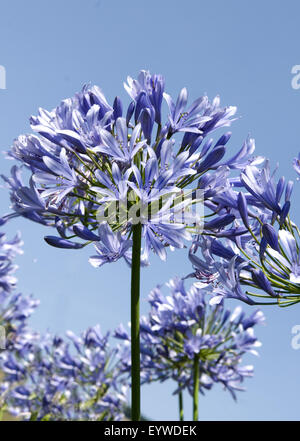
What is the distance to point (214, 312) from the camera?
241 inches

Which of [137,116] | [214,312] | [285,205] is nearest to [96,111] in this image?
[137,116]

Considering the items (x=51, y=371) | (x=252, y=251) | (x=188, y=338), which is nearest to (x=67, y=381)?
(x=51, y=371)

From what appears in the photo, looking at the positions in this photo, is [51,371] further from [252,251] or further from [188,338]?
[252,251]

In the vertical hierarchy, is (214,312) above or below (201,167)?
below

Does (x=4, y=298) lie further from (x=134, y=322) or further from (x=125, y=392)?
(x=134, y=322)

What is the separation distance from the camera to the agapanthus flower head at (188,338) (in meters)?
5.77

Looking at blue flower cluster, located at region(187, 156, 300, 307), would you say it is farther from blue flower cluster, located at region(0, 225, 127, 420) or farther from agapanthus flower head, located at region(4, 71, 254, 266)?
blue flower cluster, located at region(0, 225, 127, 420)

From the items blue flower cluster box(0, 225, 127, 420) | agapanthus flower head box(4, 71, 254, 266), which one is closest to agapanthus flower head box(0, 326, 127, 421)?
blue flower cluster box(0, 225, 127, 420)

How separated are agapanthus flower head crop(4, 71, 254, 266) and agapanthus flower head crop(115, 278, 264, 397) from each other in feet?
9.17

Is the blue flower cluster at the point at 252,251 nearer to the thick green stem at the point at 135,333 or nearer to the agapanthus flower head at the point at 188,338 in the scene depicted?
the thick green stem at the point at 135,333

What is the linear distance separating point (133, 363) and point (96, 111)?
4.49ft

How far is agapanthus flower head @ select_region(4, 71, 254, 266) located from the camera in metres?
2.78

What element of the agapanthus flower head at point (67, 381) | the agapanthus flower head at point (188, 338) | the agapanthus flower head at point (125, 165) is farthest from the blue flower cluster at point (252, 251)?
the agapanthus flower head at point (67, 381)

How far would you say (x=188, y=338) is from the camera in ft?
18.8
